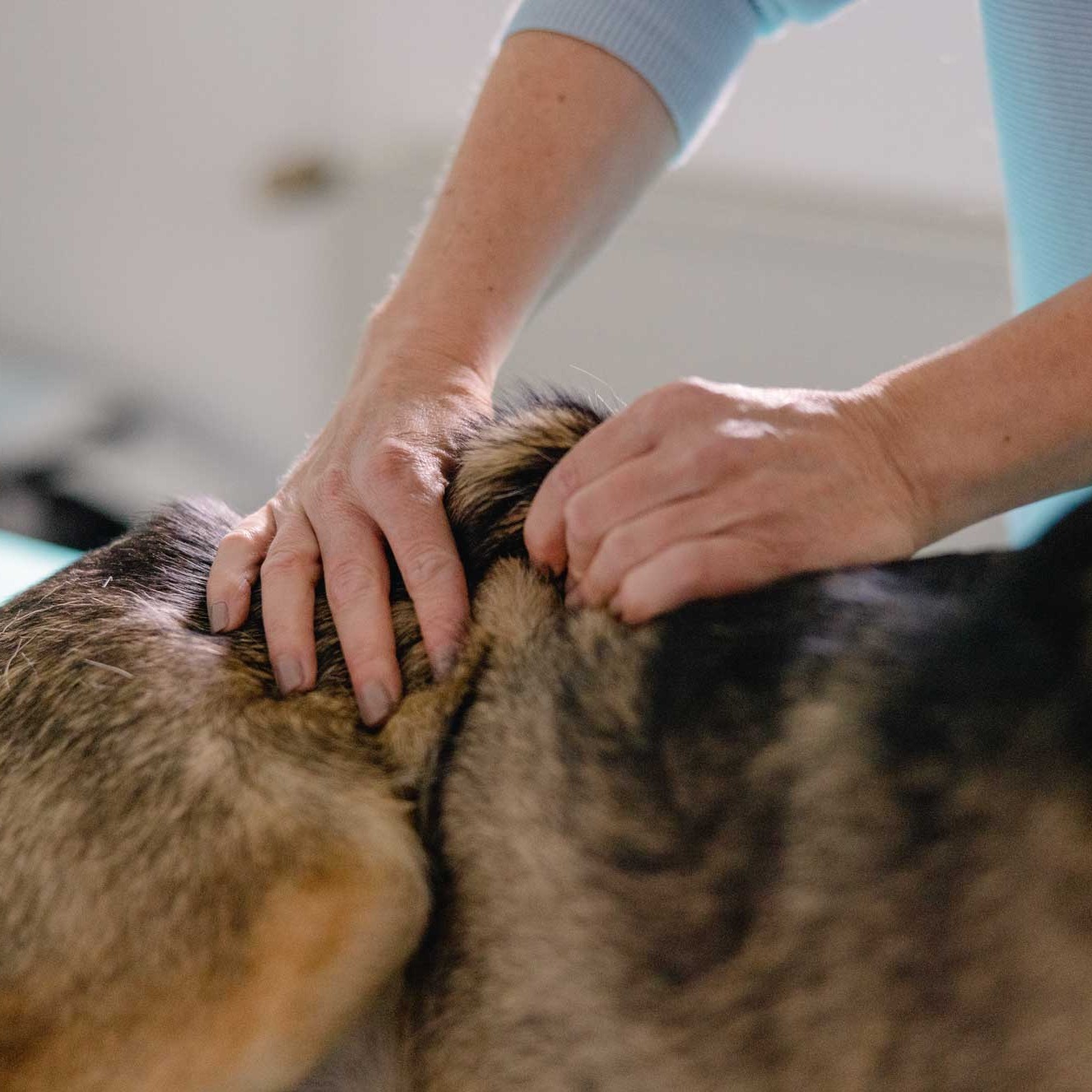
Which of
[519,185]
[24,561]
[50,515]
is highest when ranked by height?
[519,185]

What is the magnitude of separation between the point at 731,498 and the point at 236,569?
397 mm

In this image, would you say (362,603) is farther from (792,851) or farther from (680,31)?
(680,31)

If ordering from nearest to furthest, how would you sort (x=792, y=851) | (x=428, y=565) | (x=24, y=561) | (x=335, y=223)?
(x=792, y=851) → (x=428, y=565) → (x=24, y=561) → (x=335, y=223)

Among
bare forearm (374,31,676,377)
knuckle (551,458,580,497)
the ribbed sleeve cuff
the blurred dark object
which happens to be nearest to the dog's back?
knuckle (551,458,580,497)

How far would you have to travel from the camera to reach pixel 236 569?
36.5 inches

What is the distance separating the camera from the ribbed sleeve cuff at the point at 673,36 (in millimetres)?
1157

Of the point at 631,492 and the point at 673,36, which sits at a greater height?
the point at 673,36

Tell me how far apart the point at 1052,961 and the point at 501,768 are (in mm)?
325

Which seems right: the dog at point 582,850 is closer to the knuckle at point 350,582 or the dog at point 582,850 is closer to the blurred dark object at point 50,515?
the knuckle at point 350,582

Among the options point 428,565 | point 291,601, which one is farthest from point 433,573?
point 291,601

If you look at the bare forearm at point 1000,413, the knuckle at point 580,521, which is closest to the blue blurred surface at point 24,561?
the knuckle at point 580,521

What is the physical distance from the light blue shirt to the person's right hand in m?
0.38

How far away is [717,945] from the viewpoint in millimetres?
659

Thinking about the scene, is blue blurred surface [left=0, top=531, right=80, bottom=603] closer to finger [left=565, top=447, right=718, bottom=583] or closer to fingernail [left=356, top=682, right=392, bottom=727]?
fingernail [left=356, top=682, right=392, bottom=727]
